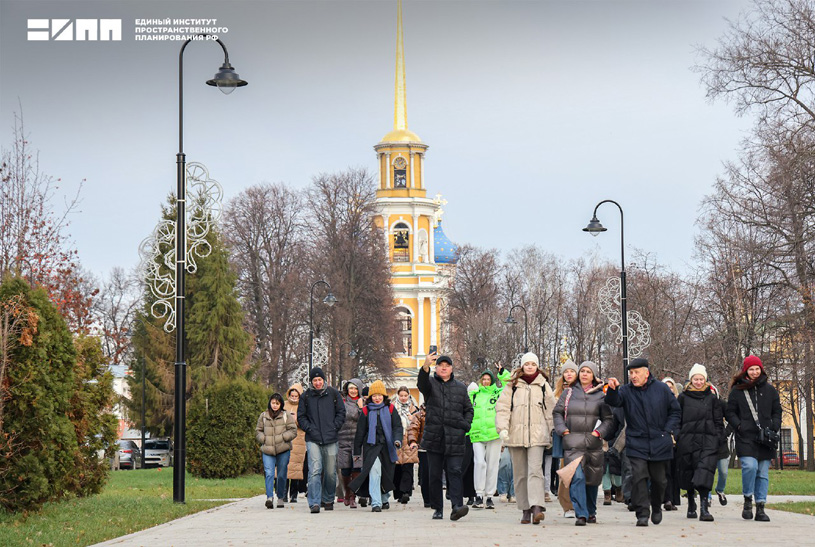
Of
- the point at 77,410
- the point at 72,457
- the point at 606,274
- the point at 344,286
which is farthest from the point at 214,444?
the point at 606,274

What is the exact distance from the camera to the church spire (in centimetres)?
10438

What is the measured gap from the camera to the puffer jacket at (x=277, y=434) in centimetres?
1959

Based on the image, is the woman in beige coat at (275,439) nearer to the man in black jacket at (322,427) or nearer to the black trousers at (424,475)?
the man in black jacket at (322,427)

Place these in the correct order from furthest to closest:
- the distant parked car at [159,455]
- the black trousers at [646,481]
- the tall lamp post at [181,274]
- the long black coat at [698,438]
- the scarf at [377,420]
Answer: the distant parked car at [159,455], the tall lamp post at [181,274], the scarf at [377,420], the long black coat at [698,438], the black trousers at [646,481]

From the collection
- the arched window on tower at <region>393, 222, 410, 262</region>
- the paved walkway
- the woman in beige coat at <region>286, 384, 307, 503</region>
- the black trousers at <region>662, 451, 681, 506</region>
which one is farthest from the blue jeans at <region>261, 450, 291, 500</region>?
the arched window on tower at <region>393, 222, 410, 262</region>

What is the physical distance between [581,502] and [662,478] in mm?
991

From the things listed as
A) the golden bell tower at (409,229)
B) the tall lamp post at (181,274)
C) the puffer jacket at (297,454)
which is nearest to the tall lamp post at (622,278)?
the puffer jacket at (297,454)

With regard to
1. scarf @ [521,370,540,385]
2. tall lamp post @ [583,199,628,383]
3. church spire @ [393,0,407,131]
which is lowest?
scarf @ [521,370,540,385]

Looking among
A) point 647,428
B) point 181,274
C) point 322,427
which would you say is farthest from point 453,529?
point 181,274

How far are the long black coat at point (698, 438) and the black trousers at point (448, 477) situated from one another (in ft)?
8.90

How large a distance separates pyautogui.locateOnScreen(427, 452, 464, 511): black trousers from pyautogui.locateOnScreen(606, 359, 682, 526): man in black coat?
81.6 inches

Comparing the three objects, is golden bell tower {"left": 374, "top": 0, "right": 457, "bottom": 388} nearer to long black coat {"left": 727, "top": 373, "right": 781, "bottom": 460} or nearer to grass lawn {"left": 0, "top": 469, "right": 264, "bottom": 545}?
grass lawn {"left": 0, "top": 469, "right": 264, "bottom": 545}

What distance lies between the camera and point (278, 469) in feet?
65.1

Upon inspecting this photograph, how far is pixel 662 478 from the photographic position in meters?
15.3
